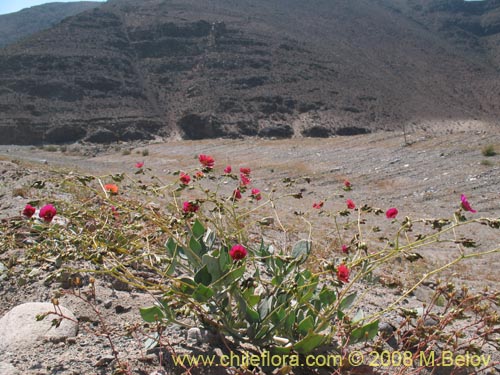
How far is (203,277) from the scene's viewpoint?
1.79 metres

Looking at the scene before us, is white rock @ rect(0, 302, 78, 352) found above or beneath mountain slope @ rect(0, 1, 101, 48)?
beneath

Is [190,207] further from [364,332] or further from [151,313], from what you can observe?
[364,332]

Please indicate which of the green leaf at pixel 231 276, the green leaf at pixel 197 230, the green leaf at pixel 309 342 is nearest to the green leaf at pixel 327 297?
the green leaf at pixel 309 342

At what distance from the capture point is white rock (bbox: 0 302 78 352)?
1.91 metres

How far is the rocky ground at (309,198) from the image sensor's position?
1864mm

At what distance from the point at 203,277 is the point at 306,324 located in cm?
51

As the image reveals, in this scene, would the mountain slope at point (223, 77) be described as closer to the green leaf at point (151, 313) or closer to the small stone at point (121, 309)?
the small stone at point (121, 309)

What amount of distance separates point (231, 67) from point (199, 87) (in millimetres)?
5260

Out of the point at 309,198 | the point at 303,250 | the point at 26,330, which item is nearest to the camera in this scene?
the point at 26,330

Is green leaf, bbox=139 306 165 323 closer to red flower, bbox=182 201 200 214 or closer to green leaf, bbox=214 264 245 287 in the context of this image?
green leaf, bbox=214 264 245 287

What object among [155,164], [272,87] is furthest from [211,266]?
[272,87]

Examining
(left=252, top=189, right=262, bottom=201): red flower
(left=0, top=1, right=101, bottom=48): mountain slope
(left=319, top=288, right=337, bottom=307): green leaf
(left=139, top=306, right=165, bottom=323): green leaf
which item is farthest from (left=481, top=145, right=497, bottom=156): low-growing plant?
(left=0, top=1, right=101, bottom=48): mountain slope

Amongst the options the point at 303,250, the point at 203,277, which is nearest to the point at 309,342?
the point at 203,277

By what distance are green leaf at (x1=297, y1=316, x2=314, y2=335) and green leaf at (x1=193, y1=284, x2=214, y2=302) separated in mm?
443
